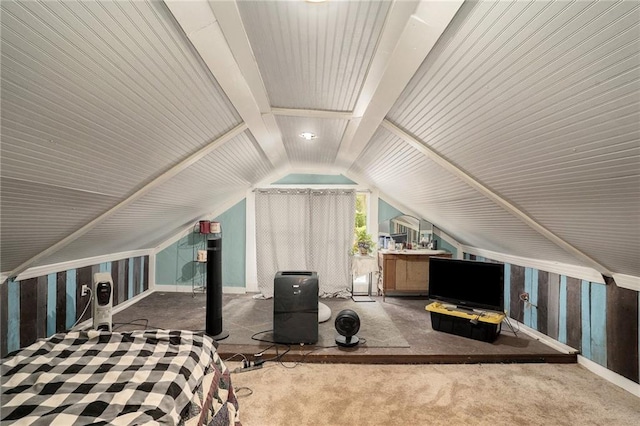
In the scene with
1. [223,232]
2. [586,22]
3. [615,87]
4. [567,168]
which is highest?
[586,22]

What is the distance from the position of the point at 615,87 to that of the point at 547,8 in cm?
43

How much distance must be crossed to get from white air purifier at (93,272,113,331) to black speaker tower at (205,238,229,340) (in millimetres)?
1057

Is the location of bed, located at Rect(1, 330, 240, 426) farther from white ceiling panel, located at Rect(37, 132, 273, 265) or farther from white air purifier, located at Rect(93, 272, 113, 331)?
white air purifier, located at Rect(93, 272, 113, 331)

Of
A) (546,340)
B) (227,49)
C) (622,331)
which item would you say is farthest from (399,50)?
(546,340)

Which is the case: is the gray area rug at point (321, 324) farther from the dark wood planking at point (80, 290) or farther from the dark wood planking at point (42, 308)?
the dark wood planking at point (42, 308)

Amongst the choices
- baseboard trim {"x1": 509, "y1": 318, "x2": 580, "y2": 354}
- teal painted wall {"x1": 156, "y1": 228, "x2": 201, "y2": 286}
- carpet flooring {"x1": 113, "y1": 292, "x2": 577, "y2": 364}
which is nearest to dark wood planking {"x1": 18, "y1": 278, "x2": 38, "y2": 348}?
carpet flooring {"x1": 113, "y1": 292, "x2": 577, "y2": 364}

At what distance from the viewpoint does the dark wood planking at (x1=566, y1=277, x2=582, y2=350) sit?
2.87 m

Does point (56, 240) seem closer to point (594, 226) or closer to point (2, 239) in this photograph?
point (2, 239)

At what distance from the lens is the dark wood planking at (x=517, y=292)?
12.0 ft

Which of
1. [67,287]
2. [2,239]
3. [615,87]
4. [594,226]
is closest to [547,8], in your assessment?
[615,87]

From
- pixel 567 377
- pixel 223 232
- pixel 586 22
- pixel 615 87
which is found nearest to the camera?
pixel 586 22

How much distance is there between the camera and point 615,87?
1097 mm

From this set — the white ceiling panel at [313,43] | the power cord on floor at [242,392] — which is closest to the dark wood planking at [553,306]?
the white ceiling panel at [313,43]

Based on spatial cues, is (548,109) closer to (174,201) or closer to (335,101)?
(335,101)
